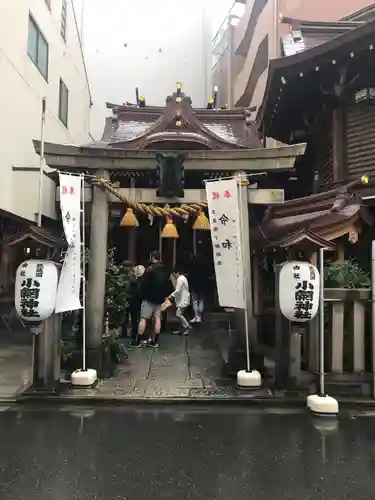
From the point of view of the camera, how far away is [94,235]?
8.65 m

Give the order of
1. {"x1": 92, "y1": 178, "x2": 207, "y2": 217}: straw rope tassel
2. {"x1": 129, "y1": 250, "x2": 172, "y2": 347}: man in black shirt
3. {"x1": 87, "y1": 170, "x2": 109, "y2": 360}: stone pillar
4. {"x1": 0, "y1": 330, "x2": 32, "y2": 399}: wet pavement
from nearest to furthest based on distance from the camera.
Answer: {"x1": 0, "y1": 330, "x2": 32, "y2": 399}: wet pavement, {"x1": 87, "y1": 170, "x2": 109, "y2": 360}: stone pillar, {"x1": 92, "y1": 178, "x2": 207, "y2": 217}: straw rope tassel, {"x1": 129, "y1": 250, "x2": 172, "y2": 347}: man in black shirt

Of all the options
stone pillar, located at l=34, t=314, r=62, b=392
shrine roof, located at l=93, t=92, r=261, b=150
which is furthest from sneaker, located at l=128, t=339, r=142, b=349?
shrine roof, located at l=93, t=92, r=261, b=150

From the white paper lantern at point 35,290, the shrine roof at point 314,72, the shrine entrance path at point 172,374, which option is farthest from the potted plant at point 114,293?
the shrine roof at point 314,72

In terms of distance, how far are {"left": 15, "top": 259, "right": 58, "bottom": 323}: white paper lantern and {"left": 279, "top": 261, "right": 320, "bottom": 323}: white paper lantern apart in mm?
3601

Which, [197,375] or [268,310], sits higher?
[268,310]

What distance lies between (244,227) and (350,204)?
2.56 m

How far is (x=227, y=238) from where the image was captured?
316 inches

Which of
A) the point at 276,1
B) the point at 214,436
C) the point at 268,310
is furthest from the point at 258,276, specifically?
the point at 276,1

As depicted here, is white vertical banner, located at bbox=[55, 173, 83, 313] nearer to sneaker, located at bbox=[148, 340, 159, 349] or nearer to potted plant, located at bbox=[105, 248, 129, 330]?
potted plant, located at bbox=[105, 248, 129, 330]

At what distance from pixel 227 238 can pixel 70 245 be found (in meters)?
2.70

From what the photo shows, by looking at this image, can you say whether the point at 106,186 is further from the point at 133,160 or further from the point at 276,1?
the point at 276,1

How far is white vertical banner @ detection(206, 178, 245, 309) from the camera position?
26.0ft

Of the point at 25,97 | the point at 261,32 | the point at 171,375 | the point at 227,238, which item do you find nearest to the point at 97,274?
the point at 171,375

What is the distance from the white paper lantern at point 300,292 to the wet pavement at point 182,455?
1438 millimetres
